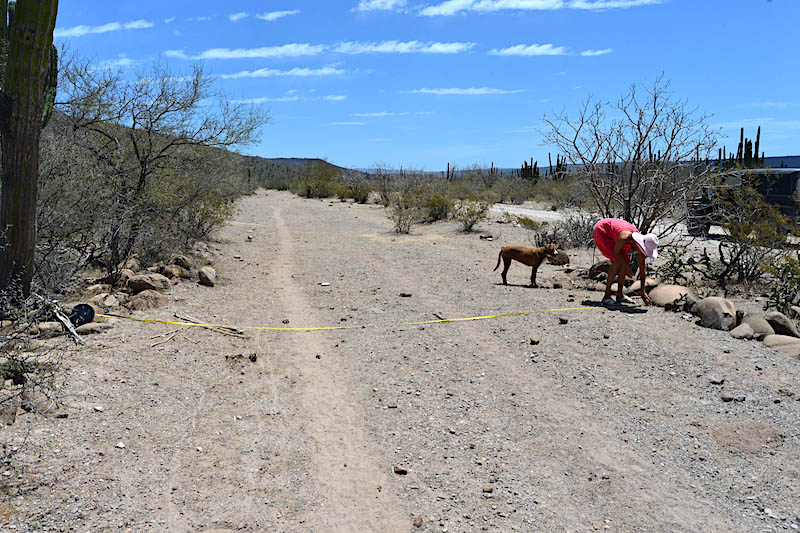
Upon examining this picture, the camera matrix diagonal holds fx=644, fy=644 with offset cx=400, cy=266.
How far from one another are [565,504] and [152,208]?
32.1 ft

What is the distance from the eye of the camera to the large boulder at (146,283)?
9.64 meters

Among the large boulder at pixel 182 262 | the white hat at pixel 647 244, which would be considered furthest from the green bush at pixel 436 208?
A: the white hat at pixel 647 244

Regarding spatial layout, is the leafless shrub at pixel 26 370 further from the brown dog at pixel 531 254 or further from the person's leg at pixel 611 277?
the brown dog at pixel 531 254

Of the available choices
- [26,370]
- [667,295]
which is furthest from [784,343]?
[26,370]

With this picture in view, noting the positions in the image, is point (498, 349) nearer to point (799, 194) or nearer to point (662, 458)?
point (662, 458)

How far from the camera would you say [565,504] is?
14.3ft

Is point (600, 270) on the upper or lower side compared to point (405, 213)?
lower

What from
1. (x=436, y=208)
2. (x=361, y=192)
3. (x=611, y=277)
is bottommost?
(x=611, y=277)

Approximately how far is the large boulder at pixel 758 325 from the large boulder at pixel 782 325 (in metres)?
0.08

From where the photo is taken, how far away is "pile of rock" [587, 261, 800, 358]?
7.68 m

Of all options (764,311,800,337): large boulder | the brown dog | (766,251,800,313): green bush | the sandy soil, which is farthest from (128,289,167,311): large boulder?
(766,251,800,313): green bush

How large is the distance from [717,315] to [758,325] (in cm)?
49

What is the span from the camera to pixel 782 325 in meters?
7.97

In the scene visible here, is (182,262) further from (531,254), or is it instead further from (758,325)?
(758,325)
